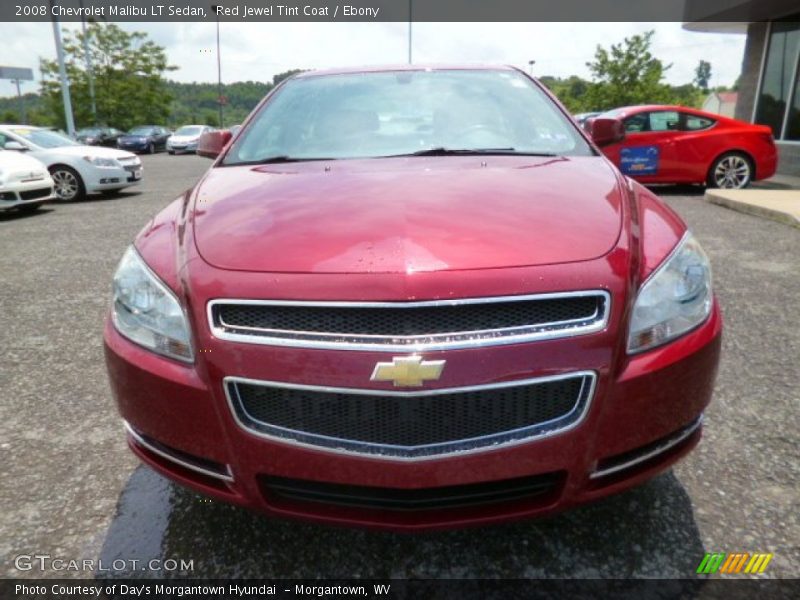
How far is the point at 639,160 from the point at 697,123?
1.05 meters

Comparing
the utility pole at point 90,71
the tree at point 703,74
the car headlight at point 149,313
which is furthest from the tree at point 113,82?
the tree at point 703,74

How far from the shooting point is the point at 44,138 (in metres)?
10.6

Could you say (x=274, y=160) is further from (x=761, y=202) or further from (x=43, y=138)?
(x=43, y=138)

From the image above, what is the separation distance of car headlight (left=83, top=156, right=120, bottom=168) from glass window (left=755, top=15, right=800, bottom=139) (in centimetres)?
1417

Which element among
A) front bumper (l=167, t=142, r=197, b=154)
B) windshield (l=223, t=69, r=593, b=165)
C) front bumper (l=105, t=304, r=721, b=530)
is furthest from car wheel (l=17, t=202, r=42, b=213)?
front bumper (l=167, t=142, r=197, b=154)

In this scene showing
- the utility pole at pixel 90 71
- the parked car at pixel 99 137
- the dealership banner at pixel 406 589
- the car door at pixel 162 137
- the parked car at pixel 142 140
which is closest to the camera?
the dealership banner at pixel 406 589

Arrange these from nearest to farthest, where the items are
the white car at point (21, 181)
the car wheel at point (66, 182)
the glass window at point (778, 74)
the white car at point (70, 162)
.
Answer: the white car at point (21, 181)
the white car at point (70, 162)
the car wheel at point (66, 182)
the glass window at point (778, 74)

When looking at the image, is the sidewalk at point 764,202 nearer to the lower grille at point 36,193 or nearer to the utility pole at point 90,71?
the lower grille at point 36,193

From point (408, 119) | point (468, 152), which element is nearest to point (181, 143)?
point (408, 119)

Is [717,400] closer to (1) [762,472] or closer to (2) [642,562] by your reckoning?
(1) [762,472]

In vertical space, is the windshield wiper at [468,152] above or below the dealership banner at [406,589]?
above

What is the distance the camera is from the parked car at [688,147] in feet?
31.3

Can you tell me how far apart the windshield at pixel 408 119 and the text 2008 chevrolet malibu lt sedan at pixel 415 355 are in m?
0.73

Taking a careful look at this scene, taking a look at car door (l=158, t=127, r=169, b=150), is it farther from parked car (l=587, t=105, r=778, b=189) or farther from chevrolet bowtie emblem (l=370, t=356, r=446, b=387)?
chevrolet bowtie emblem (l=370, t=356, r=446, b=387)
